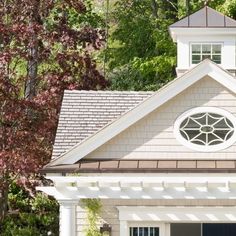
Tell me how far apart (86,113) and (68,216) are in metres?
3.75

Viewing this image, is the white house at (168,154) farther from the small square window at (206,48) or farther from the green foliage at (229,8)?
the green foliage at (229,8)

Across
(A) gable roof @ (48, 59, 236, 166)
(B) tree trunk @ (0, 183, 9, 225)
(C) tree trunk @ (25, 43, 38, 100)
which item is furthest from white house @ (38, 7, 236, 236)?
(C) tree trunk @ (25, 43, 38, 100)

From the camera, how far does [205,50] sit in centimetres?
2017

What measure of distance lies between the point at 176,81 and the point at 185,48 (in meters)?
3.33

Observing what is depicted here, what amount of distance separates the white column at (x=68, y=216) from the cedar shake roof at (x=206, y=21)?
6.05 meters

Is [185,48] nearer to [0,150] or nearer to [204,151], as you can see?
[204,151]

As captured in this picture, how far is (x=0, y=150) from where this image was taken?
21109 mm

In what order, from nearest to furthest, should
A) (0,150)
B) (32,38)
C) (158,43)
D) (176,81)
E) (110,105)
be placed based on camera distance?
1. (176,81)
2. (110,105)
3. (0,150)
4. (32,38)
5. (158,43)

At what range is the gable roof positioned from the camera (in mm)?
17094

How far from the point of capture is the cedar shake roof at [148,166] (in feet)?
54.8

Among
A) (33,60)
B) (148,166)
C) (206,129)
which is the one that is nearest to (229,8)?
(33,60)

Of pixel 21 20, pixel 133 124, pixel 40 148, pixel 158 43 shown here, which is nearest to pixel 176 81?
pixel 133 124

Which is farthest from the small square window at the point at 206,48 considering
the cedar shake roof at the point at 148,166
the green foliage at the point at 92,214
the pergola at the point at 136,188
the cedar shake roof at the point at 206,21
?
the green foliage at the point at 92,214

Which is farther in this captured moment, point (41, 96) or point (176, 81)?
point (41, 96)
